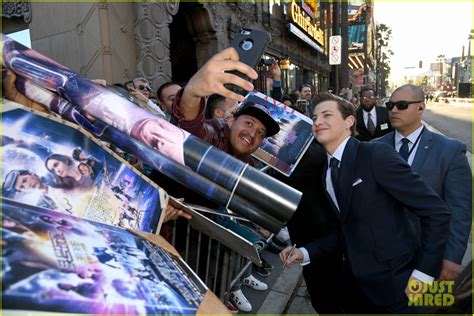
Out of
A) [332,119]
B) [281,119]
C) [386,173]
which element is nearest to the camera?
[386,173]

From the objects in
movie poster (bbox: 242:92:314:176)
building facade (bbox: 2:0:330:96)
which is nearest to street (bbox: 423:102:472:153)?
building facade (bbox: 2:0:330:96)

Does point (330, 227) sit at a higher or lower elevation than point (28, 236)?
lower

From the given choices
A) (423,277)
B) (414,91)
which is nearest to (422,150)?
(414,91)

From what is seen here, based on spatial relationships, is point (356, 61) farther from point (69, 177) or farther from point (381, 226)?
point (69, 177)

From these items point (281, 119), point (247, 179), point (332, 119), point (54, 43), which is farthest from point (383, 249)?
point (54, 43)

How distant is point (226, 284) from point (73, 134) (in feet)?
4.13

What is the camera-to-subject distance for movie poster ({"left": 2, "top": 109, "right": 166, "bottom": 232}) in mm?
905

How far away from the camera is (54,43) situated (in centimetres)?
673

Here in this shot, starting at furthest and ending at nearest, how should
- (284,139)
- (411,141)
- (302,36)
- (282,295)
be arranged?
(302,36)
(282,295)
(411,141)
(284,139)

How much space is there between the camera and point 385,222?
1.96 meters

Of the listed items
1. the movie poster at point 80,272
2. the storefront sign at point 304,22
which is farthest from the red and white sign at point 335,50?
the movie poster at point 80,272

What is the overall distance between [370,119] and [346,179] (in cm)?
488

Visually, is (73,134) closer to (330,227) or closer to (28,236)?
(28,236)

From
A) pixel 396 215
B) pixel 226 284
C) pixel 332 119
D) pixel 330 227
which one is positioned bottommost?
pixel 226 284
